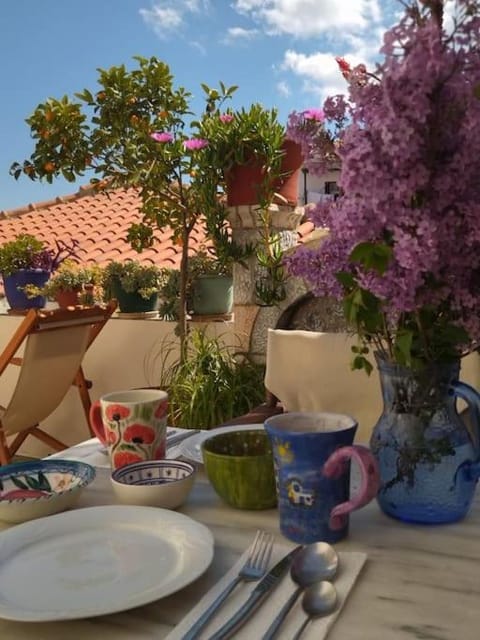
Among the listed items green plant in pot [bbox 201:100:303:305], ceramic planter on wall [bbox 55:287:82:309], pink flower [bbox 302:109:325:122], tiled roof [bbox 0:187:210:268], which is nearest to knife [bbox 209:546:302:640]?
pink flower [bbox 302:109:325:122]

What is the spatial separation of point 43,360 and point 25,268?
41.5 inches

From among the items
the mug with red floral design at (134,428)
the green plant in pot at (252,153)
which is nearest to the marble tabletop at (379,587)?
the mug with red floral design at (134,428)

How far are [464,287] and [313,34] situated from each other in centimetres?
173

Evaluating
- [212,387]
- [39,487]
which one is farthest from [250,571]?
[212,387]

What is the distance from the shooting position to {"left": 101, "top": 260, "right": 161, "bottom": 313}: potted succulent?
3.23 meters

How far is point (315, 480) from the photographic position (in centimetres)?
66

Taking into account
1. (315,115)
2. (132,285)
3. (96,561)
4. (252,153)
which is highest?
(252,153)

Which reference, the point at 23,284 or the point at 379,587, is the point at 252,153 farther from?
the point at 379,587

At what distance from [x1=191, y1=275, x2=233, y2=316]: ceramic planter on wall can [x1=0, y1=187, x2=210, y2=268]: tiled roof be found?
76 centimetres

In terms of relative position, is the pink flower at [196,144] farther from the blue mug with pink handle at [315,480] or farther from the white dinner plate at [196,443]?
the blue mug with pink handle at [315,480]

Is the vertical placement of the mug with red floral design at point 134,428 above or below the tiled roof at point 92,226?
below

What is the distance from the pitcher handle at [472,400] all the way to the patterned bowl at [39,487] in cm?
50

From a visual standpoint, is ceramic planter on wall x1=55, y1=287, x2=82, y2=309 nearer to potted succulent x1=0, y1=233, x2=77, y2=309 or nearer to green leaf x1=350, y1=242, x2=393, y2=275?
potted succulent x1=0, y1=233, x2=77, y2=309

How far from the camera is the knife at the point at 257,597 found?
1.62 feet
